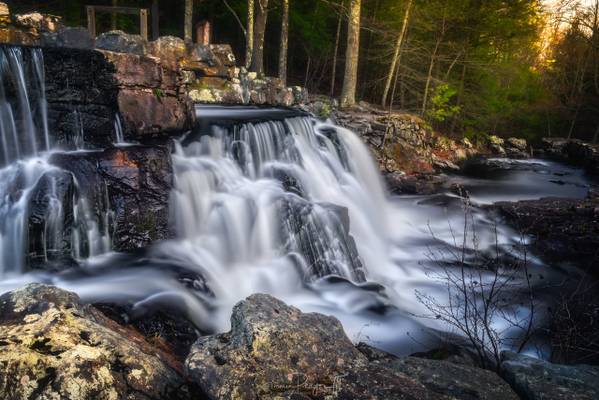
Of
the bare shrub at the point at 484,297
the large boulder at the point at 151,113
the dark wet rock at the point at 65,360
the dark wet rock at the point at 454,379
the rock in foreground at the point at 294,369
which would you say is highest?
the large boulder at the point at 151,113

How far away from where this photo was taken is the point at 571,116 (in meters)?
24.5

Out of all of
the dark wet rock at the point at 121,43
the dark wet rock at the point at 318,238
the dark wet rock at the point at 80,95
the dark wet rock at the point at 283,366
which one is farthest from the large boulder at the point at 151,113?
the dark wet rock at the point at 283,366

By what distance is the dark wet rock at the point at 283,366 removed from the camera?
2455 mm

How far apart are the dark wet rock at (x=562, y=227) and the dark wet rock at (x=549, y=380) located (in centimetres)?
538

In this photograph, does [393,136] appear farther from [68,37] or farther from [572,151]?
[572,151]

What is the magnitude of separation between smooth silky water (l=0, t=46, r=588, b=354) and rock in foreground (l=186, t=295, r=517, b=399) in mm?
2193

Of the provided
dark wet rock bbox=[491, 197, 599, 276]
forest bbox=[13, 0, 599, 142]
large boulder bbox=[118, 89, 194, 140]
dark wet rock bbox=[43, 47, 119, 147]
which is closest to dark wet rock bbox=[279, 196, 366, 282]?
large boulder bbox=[118, 89, 194, 140]

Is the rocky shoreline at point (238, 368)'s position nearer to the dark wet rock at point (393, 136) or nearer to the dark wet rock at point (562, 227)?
the dark wet rock at point (562, 227)

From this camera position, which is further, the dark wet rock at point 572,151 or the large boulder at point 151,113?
the dark wet rock at point 572,151

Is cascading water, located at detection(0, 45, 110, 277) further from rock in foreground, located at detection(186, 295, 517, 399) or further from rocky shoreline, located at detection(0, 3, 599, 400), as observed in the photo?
rock in foreground, located at detection(186, 295, 517, 399)

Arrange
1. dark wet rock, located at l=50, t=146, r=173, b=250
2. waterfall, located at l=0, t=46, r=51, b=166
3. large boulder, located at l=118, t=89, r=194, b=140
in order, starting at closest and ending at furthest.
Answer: dark wet rock, located at l=50, t=146, r=173, b=250 → waterfall, located at l=0, t=46, r=51, b=166 → large boulder, located at l=118, t=89, r=194, b=140

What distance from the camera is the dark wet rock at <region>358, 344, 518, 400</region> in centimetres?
262

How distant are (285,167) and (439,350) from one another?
5966 millimetres

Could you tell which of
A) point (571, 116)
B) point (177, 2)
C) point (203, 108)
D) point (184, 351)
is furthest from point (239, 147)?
point (571, 116)
